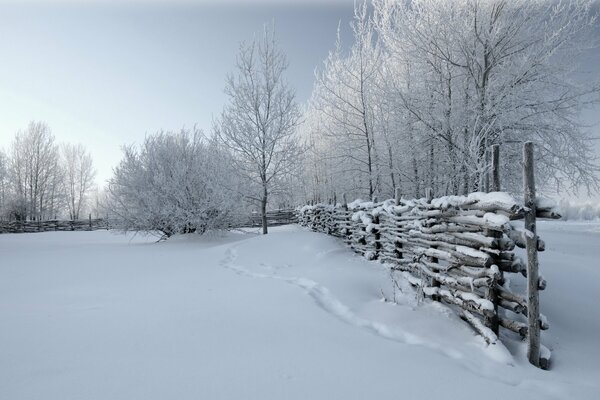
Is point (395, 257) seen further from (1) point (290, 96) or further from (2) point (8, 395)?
(1) point (290, 96)

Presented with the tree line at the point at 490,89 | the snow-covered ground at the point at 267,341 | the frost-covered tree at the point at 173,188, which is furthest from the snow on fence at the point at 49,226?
the tree line at the point at 490,89

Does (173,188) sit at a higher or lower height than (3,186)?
lower

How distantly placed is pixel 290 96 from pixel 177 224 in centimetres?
632

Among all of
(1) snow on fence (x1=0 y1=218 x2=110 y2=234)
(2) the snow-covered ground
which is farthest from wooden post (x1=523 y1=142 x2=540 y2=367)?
(1) snow on fence (x1=0 y1=218 x2=110 y2=234)

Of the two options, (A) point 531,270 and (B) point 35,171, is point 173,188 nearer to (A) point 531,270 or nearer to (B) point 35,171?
(A) point 531,270

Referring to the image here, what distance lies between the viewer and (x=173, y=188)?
10852 millimetres

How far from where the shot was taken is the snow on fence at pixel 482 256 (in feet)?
10.2

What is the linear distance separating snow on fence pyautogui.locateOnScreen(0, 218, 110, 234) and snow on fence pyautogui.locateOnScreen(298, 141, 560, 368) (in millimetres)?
23772

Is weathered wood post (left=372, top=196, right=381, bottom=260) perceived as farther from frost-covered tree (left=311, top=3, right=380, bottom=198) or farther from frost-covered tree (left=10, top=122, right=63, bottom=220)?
frost-covered tree (left=10, top=122, right=63, bottom=220)

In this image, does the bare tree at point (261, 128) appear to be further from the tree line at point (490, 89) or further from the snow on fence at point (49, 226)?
the snow on fence at point (49, 226)

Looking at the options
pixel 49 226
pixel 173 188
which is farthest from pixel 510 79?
pixel 49 226

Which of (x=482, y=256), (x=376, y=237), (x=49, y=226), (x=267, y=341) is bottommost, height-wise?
(x=267, y=341)

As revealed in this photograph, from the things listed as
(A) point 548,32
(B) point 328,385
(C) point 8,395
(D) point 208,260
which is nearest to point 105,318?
(C) point 8,395

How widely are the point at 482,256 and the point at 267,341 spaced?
2445mm
